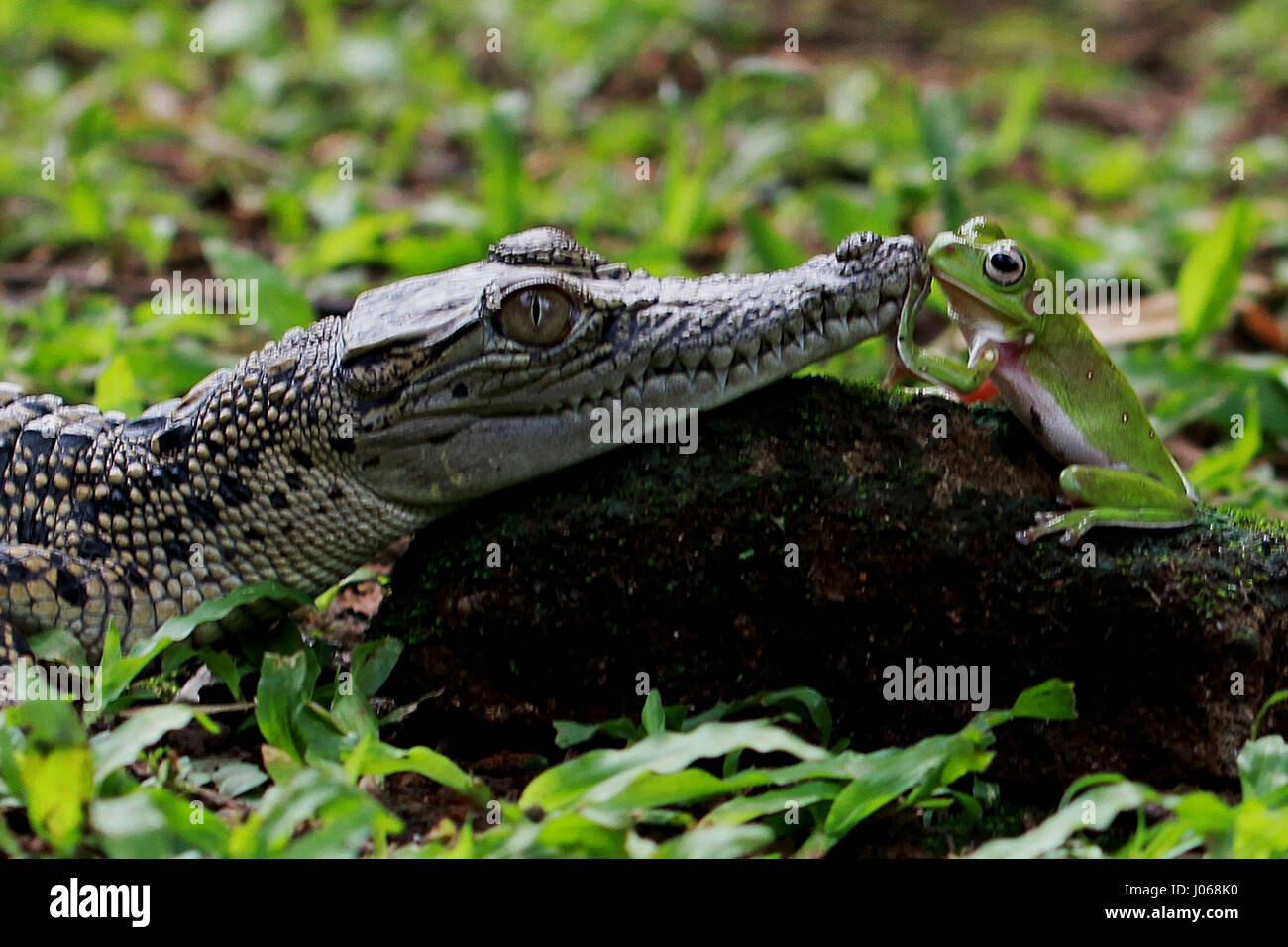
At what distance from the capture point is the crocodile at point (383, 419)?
393 cm

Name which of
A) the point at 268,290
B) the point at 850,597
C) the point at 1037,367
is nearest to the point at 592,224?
the point at 268,290

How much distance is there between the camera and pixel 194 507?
420cm

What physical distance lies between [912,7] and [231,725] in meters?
11.6

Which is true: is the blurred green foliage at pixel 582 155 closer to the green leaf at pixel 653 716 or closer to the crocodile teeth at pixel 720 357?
the crocodile teeth at pixel 720 357

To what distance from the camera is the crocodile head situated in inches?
154

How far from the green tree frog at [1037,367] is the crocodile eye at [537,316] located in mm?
965

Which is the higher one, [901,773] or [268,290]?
[268,290]

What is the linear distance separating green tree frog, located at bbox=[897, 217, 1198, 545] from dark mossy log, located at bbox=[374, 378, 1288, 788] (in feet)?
0.41

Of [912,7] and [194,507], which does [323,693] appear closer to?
[194,507]

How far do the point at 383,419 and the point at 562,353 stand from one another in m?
0.53

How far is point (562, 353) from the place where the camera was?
3.94 meters

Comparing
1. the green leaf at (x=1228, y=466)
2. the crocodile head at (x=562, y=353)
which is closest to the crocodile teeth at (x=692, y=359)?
the crocodile head at (x=562, y=353)

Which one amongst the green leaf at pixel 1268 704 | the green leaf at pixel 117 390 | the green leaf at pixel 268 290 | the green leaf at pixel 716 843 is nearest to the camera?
the green leaf at pixel 716 843

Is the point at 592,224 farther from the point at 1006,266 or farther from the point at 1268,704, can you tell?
the point at 1268,704
